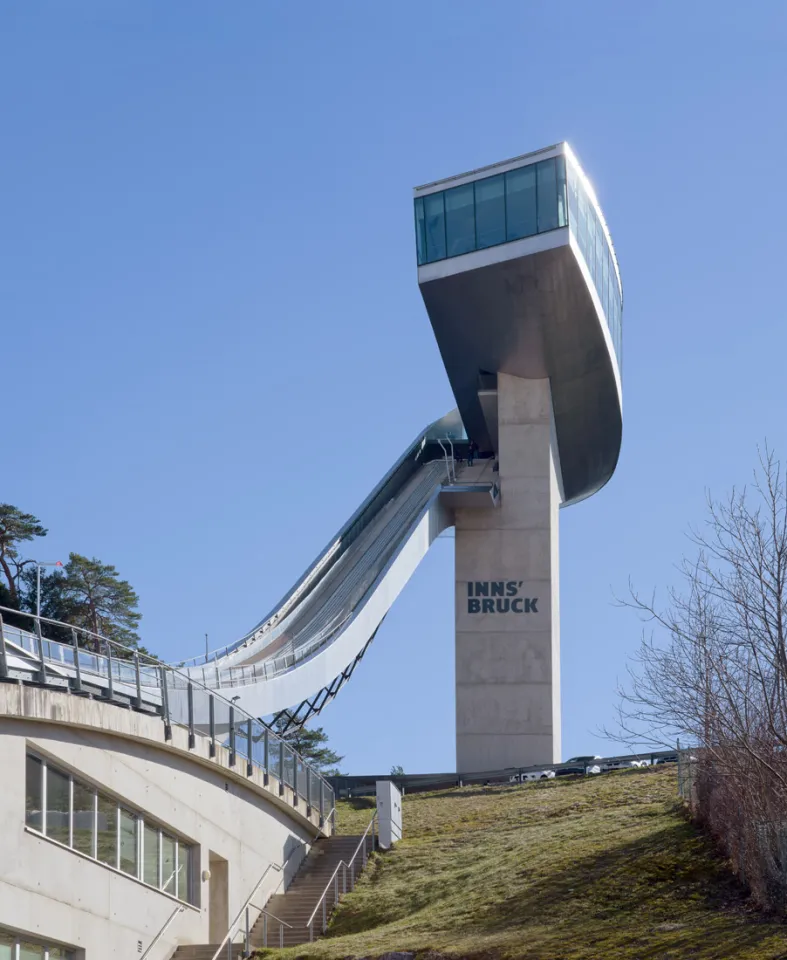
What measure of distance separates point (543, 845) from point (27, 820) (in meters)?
10.1

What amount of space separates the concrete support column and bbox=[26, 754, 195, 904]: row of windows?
A: 26.2m

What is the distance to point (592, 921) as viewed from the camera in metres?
21.2

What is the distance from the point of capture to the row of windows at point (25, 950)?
19.6m

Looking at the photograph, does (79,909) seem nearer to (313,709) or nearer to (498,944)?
(498,944)

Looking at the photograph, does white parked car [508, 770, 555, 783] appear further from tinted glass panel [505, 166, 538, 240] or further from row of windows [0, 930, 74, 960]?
row of windows [0, 930, 74, 960]

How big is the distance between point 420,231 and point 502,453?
26.2 feet

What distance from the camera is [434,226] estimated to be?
166ft

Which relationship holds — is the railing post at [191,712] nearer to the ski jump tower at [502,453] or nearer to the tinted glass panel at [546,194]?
the ski jump tower at [502,453]

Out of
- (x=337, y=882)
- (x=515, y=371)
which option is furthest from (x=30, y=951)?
(x=515, y=371)

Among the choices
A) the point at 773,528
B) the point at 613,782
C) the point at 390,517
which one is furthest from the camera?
the point at 390,517

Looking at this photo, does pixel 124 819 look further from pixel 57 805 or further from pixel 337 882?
pixel 337 882

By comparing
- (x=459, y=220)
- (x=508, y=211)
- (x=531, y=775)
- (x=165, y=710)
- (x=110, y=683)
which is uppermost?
(x=459, y=220)

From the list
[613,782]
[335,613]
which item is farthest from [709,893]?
[335,613]

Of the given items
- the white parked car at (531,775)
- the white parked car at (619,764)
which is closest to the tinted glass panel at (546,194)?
the white parked car at (531,775)
